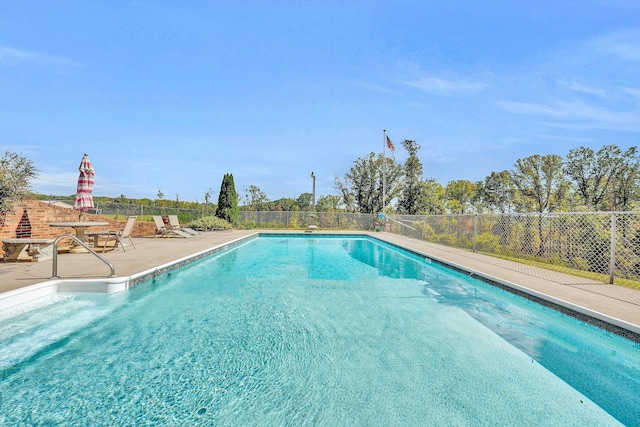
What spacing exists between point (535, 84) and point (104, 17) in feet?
46.5

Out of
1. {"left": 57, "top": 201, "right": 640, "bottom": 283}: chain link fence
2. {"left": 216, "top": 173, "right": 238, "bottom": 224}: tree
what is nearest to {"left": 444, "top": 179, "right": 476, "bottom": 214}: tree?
{"left": 57, "top": 201, "right": 640, "bottom": 283}: chain link fence

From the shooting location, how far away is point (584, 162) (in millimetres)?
20688

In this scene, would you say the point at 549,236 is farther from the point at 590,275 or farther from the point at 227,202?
the point at 227,202

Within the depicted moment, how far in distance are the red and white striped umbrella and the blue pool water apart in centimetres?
421

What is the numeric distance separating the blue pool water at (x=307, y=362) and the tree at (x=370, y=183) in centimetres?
2272

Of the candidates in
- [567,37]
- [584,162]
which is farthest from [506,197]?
[567,37]

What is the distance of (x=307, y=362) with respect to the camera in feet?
9.59

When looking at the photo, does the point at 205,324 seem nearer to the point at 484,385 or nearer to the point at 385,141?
the point at 484,385

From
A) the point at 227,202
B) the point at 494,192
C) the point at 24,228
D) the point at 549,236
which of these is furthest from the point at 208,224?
the point at 494,192

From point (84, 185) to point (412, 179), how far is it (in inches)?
857

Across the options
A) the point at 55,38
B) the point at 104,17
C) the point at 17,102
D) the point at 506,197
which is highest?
the point at 104,17

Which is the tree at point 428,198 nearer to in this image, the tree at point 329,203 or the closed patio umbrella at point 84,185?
the tree at point 329,203

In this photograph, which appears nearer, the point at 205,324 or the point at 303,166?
the point at 205,324

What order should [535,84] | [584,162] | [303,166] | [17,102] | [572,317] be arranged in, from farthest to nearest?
1. [303,166]
2. [584,162]
3. [535,84]
4. [17,102]
5. [572,317]
